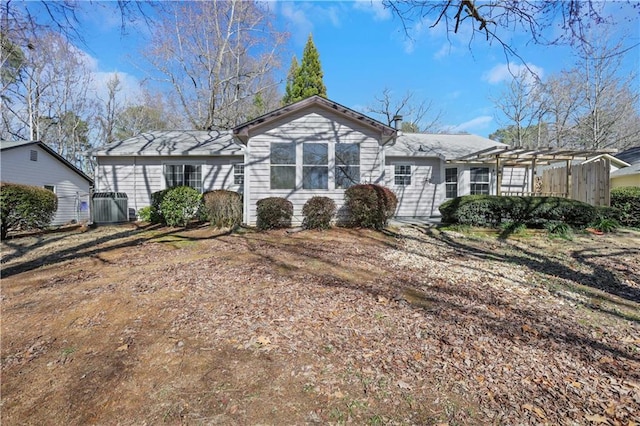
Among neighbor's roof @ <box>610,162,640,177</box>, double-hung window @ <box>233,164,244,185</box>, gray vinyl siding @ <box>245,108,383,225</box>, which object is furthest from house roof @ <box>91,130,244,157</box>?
neighbor's roof @ <box>610,162,640,177</box>

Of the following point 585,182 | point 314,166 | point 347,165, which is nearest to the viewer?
point 314,166

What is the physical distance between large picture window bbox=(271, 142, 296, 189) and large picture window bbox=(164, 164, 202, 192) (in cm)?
501

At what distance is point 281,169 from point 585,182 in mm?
11251

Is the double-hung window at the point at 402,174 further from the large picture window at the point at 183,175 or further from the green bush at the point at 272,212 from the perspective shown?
the large picture window at the point at 183,175

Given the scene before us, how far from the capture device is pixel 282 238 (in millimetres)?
8047

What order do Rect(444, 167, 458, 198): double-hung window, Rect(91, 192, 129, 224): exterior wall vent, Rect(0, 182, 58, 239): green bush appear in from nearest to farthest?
Rect(0, 182, 58, 239): green bush
Rect(91, 192, 129, 224): exterior wall vent
Rect(444, 167, 458, 198): double-hung window

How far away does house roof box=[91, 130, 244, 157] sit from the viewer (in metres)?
12.6

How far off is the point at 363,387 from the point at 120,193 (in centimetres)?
A: 1286

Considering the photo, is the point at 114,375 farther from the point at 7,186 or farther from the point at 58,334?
the point at 7,186

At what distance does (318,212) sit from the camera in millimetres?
8945

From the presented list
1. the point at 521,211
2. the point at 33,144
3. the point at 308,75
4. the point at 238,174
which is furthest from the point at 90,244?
the point at 308,75

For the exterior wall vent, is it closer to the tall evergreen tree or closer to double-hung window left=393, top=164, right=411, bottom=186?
double-hung window left=393, top=164, right=411, bottom=186

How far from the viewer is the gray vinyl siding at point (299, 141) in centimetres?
966

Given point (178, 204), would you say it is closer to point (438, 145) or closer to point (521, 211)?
point (521, 211)
